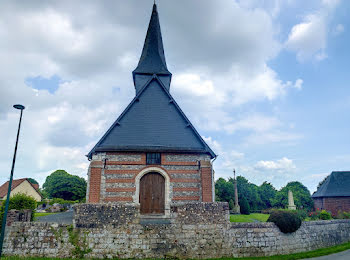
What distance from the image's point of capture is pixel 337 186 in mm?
33062

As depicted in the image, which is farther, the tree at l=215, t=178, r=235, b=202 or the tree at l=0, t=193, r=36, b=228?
the tree at l=215, t=178, r=235, b=202

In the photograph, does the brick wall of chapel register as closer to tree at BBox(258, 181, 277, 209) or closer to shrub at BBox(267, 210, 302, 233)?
shrub at BBox(267, 210, 302, 233)

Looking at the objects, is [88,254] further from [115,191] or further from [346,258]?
[346,258]

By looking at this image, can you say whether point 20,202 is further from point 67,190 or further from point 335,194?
point 67,190

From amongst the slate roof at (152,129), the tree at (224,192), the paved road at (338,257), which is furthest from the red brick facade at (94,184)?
the tree at (224,192)

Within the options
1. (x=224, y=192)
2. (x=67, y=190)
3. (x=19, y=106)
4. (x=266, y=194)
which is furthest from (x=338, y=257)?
(x=67, y=190)

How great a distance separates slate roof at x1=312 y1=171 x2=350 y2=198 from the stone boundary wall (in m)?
29.3

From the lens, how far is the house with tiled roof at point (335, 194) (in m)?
31.1

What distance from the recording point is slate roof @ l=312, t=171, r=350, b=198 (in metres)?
31.8

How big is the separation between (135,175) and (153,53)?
36.3 ft

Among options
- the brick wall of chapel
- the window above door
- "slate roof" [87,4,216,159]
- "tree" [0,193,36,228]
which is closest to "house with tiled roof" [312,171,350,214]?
"slate roof" [87,4,216,159]

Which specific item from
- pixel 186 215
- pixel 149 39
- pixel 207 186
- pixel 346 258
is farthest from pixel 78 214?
pixel 149 39

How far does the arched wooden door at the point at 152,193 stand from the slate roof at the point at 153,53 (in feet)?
28.4

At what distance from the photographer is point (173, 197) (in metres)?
13.7
